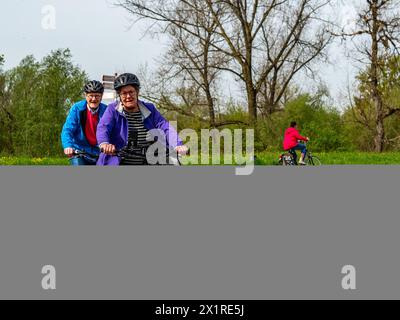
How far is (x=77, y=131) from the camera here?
4.74 m

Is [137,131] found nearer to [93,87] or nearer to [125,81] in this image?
[125,81]

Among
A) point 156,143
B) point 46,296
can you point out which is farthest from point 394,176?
point 156,143

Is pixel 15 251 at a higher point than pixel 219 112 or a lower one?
lower

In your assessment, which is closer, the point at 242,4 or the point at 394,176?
the point at 394,176

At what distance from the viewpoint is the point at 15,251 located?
4.55 feet

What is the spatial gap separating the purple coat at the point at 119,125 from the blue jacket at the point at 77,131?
0.93 m

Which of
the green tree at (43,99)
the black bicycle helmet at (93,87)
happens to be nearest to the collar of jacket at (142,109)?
the black bicycle helmet at (93,87)

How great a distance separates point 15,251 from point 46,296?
13 centimetres

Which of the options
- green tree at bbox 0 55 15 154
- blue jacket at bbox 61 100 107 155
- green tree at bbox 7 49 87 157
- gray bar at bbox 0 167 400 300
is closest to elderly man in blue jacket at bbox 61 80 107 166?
blue jacket at bbox 61 100 107 155

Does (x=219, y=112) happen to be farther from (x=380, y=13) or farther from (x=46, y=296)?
(x=46, y=296)

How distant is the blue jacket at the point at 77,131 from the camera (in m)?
4.68

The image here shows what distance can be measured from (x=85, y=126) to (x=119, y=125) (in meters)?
1.04

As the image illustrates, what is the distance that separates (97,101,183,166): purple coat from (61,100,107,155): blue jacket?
0.93 metres
